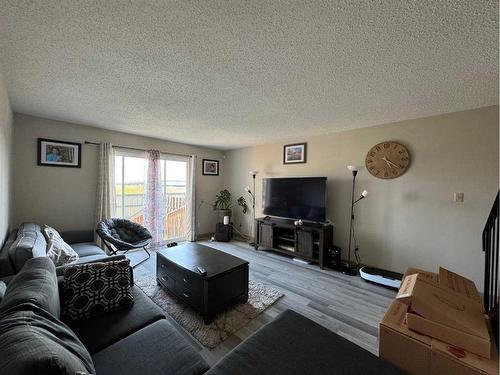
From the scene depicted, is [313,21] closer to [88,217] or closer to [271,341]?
[271,341]

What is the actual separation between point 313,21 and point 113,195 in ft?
13.0

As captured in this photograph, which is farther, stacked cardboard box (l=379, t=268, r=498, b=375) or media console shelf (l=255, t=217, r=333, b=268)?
media console shelf (l=255, t=217, r=333, b=268)

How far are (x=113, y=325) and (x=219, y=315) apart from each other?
1039mm

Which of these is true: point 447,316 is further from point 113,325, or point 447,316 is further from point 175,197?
point 175,197

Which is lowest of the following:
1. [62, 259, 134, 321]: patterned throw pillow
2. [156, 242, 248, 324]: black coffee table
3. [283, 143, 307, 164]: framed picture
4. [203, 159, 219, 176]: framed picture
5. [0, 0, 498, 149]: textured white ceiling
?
[156, 242, 248, 324]: black coffee table

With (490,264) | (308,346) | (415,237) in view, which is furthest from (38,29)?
(415,237)

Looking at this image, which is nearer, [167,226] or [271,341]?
[271,341]

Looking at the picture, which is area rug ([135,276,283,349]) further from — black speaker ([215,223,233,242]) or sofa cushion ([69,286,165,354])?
black speaker ([215,223,233,242])

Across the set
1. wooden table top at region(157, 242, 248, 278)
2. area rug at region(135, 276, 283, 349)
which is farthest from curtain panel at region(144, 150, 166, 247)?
wooden table top at region(157, 242, 248, 278)

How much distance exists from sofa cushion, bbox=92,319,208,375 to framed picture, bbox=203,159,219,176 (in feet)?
14.1

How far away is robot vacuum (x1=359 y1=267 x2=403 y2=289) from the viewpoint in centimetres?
279

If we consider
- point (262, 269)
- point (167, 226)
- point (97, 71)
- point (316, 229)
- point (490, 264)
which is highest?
point (97, 71)

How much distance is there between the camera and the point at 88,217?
3572 millimetres

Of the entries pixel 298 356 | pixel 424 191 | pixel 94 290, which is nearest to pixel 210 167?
pixel 94 290
